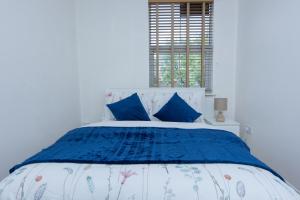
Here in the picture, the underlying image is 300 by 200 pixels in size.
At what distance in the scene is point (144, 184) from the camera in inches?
47.5

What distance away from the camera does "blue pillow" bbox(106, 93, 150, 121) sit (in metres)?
2.84

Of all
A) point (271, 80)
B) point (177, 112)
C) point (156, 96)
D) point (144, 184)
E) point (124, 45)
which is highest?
point (124, 45)

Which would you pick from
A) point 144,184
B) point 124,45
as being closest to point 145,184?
point 144,184

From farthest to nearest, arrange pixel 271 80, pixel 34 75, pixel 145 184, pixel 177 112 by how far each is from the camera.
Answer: pixel 177 112 → pixel 271 80 → pixel 34 75 → pixel 145 184

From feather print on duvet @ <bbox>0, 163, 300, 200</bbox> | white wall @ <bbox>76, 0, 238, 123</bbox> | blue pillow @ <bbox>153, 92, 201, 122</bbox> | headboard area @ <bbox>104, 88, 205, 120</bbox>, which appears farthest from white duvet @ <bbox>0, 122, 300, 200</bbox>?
white wall @ <bbox>76, 0, 238, 123</bbox>

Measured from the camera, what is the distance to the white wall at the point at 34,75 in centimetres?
199

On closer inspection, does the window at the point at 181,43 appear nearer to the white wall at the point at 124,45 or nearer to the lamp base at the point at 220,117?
the white wall at the point at 124,45

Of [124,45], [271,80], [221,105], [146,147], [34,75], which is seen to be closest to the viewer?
[146,147]

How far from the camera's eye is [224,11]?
3.29m

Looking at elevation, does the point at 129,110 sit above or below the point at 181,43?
below

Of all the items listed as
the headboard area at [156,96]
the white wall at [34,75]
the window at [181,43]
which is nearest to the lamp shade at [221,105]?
the headboard area at [156,96]

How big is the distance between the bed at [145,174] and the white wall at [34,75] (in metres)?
0.65

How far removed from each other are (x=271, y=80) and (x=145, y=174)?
194 centimetres

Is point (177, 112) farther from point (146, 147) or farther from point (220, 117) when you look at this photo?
point (146, 147)
